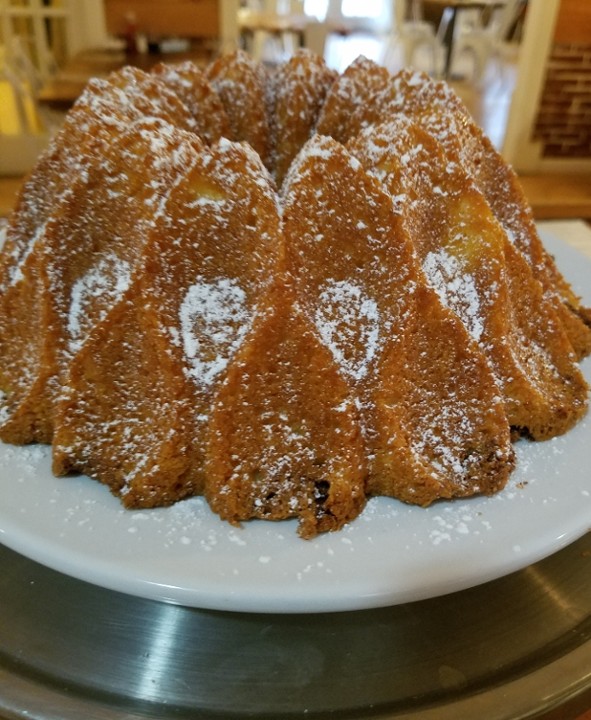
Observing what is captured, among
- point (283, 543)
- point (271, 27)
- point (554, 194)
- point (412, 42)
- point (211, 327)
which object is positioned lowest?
point (554, 194)

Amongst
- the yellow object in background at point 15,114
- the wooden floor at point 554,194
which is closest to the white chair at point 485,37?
the wooden floor at point 554,194

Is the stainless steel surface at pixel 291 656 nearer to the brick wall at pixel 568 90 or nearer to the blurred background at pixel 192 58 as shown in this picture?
the blurred background at pixel 192 58

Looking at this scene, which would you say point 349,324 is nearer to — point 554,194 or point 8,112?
point 554,194

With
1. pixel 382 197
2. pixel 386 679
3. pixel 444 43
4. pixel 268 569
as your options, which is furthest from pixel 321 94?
pixel 444 43

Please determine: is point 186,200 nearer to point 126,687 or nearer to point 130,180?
point 130,180

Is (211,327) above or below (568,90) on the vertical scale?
above

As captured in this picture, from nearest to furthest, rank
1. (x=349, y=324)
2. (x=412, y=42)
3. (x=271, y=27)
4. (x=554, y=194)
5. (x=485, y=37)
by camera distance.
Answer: (x=349, y=324), (x=554, y=194), (x=271, y=27), (x=412, y=42), (x=485, y=37)

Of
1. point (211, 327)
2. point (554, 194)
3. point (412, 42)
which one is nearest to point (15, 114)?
point (554, 194)
